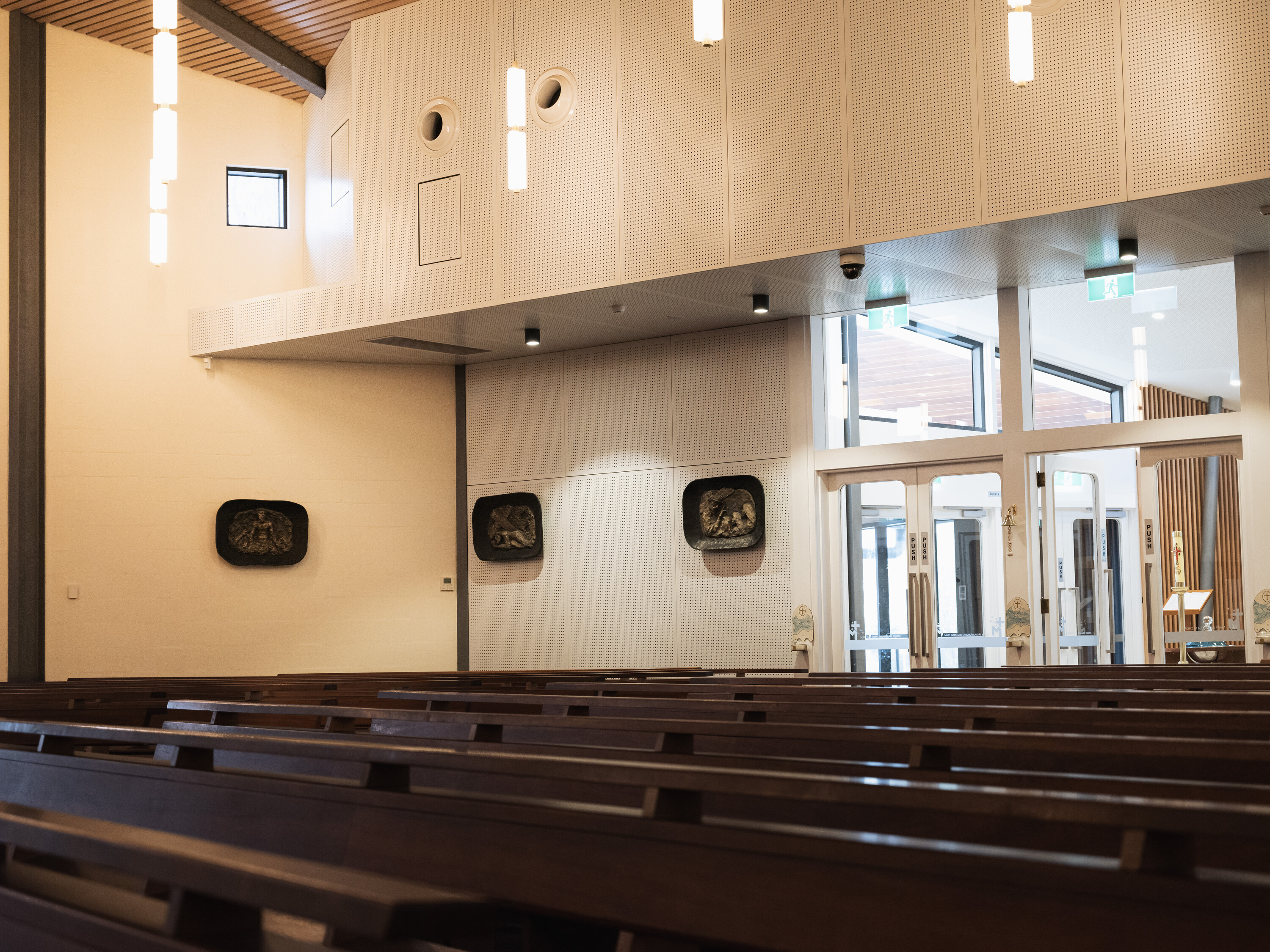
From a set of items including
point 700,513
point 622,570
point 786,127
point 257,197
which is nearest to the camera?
point 786,127

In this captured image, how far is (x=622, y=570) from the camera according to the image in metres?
9.69

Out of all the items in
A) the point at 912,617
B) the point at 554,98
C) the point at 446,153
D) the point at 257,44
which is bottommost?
the point at 912,617

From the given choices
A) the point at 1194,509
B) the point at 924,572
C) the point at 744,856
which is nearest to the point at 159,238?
the point at 924,572

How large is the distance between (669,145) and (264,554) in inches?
194

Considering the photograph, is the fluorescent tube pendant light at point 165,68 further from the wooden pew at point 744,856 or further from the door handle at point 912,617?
the door handle at point 912,617

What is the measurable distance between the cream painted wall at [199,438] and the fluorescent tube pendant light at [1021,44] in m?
→ 7.17

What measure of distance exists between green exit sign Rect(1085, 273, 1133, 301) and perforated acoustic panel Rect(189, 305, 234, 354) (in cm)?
661

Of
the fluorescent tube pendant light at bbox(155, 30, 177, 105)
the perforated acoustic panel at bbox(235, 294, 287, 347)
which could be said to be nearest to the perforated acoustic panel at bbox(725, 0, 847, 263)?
the fluorescent tube pendant light at bbox(155, 30, 177, 105)

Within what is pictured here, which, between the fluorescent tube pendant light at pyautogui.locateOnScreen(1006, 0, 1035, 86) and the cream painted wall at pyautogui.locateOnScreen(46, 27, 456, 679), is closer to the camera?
the fluorescent tube pendant light at pyautogui.locateOnScreen(1006, 0, 1035, 86)

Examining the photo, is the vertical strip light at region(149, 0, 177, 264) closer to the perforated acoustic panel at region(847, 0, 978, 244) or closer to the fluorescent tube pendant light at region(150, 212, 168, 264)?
the fluorescent tube pendant light at region(150, 212, 168, 264)

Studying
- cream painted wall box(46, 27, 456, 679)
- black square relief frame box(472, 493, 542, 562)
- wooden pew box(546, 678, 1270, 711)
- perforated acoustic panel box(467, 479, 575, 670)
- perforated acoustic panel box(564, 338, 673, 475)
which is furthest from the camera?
black square relief frame box(472, 493, 542, 562)

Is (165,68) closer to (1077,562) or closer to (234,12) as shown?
(234,12)

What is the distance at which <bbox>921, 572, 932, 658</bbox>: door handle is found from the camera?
8656 mm

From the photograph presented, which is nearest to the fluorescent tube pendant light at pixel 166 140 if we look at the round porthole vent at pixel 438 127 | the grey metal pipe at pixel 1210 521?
the round porthole vent at pixel 438 127
